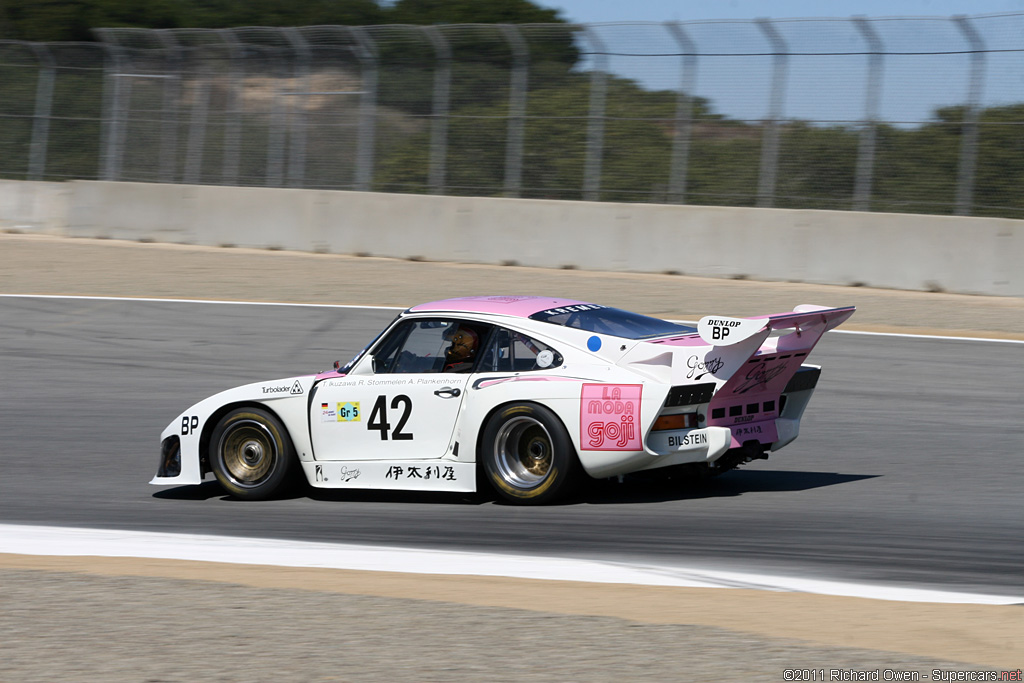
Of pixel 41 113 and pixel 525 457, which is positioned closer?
pixel 525 457

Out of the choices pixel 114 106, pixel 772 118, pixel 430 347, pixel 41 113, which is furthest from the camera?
pixel 41 113

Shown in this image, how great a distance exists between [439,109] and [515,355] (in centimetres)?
1615

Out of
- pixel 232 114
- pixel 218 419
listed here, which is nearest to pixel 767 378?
pixel 218 419

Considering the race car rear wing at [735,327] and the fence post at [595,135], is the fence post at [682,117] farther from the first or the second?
the race car rear wing at [735,327]

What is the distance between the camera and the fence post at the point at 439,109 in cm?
2342

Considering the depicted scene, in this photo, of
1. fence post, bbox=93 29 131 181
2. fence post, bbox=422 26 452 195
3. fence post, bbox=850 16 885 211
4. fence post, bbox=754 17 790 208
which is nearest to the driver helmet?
fence post, bbox=850 16 885 211

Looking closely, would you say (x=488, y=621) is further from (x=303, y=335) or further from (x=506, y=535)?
(x=303, y=335)

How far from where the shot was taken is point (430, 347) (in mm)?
8453

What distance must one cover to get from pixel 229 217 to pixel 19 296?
602 centimetres

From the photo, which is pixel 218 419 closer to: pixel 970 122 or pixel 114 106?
pixel 970 122

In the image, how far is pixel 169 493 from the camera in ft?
30.5

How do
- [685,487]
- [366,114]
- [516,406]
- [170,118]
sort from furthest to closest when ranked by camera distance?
1. [170,118]
2. [366,114]
3. [685,487]
4. [516,406]

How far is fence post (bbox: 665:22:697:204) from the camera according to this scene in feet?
68.5

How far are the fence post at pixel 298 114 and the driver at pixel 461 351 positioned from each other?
17.0m
